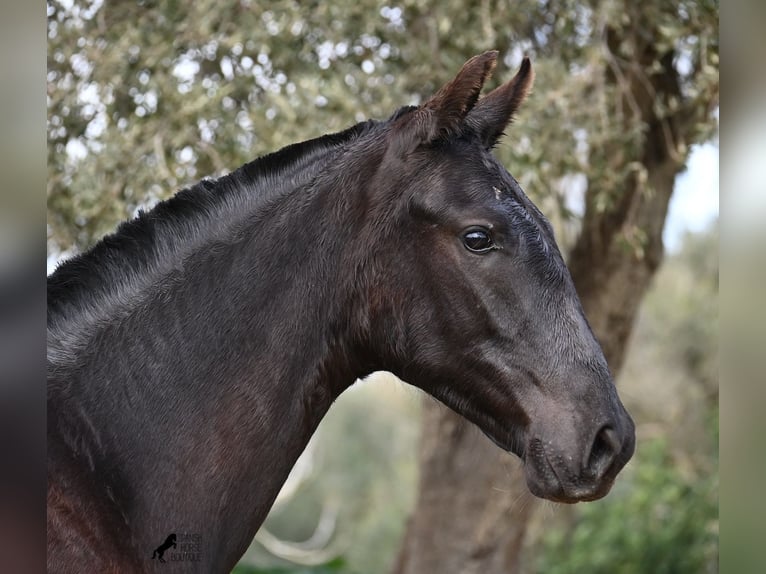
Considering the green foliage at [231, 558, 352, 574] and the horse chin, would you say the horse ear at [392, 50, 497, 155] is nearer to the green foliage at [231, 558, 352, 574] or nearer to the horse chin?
the horse chin

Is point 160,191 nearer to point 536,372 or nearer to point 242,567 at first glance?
point 536,372

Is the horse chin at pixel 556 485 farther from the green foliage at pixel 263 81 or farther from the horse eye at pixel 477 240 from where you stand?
the green foliage at pixel 263 81

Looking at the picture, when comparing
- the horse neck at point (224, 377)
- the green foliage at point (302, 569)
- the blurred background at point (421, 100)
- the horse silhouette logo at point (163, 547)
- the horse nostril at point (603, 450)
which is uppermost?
the horse neck at point (224, 377)

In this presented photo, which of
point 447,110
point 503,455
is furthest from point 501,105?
point 503,455

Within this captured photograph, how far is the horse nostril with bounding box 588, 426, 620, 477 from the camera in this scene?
222 centimetres

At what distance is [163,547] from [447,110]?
4.28ft

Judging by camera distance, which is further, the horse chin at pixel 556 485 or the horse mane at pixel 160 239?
the horse mane at pixel 160 239

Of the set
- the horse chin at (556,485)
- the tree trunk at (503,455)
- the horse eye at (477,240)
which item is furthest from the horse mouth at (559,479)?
the tree trunk at (503,455)

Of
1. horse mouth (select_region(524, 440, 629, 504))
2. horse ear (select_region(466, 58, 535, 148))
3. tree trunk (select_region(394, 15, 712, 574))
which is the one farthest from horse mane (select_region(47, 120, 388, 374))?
tree trunk (select_region(394, 15, 712, 574))

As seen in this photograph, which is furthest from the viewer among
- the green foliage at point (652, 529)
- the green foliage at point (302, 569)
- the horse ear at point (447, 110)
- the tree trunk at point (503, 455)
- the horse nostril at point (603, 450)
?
the green foliage at point (652, 529)

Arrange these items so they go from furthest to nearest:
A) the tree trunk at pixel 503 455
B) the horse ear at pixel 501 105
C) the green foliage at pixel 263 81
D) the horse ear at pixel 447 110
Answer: the tree trunk at pixel 503 455
the green foliage at pixel 263 81
the horse ear at pixel 501 105
the horse ear at pixel 447 110

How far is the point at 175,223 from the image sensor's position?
8.24ft

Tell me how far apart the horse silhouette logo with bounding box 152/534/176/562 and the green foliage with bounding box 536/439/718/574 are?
1193 cm

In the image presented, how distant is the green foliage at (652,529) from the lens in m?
13.5
